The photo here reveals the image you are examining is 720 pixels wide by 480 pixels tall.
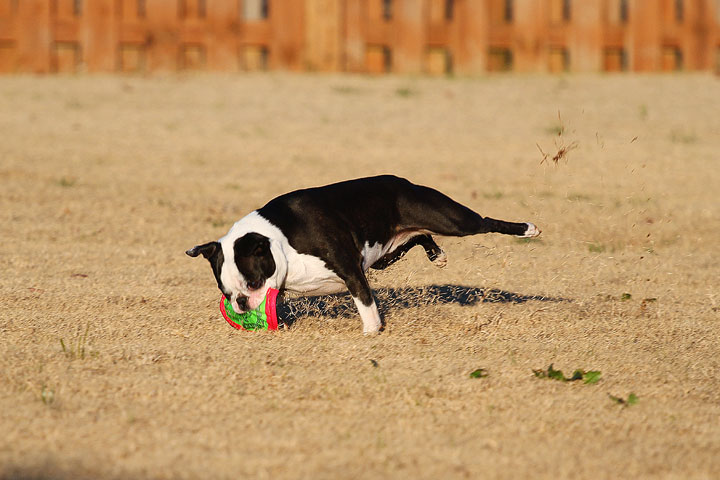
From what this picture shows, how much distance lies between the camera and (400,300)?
6105mm

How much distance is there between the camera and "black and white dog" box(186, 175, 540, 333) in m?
5.12

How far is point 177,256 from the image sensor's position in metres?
7.64

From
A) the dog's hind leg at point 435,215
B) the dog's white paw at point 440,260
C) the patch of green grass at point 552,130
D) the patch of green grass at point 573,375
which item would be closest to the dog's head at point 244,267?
the dog's hind leg at point 435,215

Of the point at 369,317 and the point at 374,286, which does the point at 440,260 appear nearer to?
the point at 374,286

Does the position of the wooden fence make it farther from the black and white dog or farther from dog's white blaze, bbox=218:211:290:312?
dog's white blaze, bbox=218:211:290:312

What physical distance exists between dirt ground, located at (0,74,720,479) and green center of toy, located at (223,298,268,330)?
0.06 metres

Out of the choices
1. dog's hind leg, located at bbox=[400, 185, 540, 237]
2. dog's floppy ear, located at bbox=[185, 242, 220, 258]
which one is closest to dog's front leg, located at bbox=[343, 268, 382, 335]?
dog's hind leg, located at bbox=[400, 185, 540, 237]

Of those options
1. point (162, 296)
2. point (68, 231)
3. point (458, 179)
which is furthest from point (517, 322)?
point (458, 179)

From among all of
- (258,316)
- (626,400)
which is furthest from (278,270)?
(626,400)

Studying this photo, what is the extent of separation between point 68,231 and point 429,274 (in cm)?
326

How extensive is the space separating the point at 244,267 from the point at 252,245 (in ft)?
0.41

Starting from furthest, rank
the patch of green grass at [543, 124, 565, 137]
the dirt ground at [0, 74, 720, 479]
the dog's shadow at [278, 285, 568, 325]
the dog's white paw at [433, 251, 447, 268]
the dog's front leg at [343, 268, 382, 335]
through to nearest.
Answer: the patch of green grass at [543, 124, 565, 137]
the dog's white paw at [433, 251, 447, 268]
the dog's shadow at [278, 285, 568, 325]
the dog's front leg at [343, 268, 382, 335]
the dirt ground at [0, 74, 720, 479]

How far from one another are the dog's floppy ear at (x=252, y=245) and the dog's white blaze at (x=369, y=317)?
1.90 feet

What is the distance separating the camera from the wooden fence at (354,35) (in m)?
13.2
